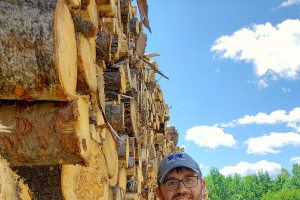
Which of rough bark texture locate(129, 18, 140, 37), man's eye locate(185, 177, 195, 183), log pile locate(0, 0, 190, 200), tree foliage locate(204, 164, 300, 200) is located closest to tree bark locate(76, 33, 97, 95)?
log pile locate(0, 0, 190, 200)

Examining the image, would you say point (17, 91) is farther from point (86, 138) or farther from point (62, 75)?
point (86, 138)

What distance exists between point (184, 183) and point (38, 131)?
116 cm

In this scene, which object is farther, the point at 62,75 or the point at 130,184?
the point at 130,184

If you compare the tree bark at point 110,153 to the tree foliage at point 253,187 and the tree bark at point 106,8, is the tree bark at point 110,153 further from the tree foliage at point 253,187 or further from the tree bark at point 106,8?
the tree foliage at point 253,187

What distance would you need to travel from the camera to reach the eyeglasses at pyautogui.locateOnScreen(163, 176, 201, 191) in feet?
6.16

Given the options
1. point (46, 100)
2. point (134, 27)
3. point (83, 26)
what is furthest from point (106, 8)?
point (134, 27)

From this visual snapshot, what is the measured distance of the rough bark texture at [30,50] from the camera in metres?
0.94

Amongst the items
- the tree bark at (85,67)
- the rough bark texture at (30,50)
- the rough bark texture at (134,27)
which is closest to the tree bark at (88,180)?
the tree bark at (85,67)

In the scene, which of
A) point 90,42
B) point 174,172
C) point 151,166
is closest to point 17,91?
point 90,42

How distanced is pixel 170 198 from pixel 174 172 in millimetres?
182

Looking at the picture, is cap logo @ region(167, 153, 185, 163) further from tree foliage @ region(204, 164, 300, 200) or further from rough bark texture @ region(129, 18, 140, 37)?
tree foliage @ region(204, 164, 300, 200)

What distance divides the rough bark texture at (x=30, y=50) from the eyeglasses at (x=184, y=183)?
47.2 inches

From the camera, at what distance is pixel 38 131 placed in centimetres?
109

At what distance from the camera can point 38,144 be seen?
43.4 inches
